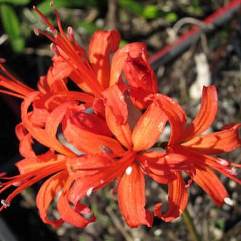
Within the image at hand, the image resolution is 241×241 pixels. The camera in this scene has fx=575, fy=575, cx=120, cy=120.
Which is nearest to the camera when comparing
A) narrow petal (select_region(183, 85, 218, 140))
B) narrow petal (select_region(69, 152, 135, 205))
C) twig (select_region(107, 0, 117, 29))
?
narrow petal (select_region(69, 152, 135, 205))

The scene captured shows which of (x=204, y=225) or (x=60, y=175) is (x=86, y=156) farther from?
(x=204, y=225)

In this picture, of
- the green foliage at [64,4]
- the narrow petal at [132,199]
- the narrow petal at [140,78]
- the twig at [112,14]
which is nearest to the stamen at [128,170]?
the narrow petal at [132,199]

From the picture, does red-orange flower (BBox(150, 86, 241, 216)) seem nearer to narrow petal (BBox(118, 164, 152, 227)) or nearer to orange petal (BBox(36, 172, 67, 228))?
narrow petal (BBox(118, 164, 152, 227))

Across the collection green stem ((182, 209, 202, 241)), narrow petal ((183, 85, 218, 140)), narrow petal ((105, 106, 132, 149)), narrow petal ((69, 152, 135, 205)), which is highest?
narrow petal ((105, 106, 132, 149))

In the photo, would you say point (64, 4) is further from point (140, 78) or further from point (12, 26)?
point (140, 78)

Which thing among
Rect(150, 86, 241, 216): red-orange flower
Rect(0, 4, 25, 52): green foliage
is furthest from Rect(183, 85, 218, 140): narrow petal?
Rect(0, 4, 25, 52): green foliage

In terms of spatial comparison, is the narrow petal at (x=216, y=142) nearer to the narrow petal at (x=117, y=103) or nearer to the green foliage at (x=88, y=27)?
the narrow petal at (x=117, y=103)

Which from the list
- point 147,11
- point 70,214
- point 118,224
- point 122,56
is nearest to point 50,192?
point 70,214
